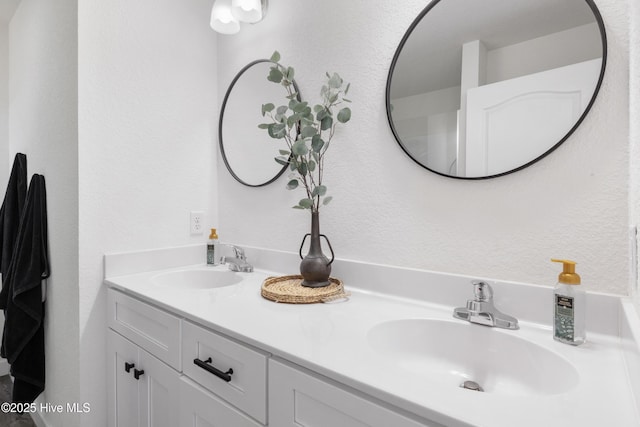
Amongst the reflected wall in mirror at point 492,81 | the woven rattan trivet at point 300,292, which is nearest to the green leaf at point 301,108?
the reflected wall in mirror at point 492,81

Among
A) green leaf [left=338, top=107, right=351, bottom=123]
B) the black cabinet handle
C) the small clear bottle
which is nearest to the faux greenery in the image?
green leaf [left=338, top=107, right=351, bottom=123]

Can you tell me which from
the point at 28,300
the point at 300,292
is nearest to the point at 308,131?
the point at 300,292

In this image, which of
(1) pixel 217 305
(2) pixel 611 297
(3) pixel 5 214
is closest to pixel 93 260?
(1) pixel 217 305

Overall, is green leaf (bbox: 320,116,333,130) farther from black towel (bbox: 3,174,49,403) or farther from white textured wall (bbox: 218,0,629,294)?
black towel (bbox: 3,174,49,403)

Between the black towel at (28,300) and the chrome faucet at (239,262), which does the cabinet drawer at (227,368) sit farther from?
the black towel at (28,300)

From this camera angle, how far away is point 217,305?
1.02 m

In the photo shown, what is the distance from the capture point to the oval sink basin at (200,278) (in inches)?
58.9

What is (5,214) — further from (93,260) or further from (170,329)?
(170,329)

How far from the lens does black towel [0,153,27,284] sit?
5.90 feet

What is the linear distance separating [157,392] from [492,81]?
1397mm

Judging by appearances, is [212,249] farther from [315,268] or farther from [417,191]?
[417,191]

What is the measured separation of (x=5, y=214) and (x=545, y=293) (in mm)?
2446

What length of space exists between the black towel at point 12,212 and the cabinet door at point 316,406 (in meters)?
1.82

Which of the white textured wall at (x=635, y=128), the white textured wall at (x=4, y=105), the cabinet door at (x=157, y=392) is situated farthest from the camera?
the white textured wall at (x=4, y=105)
